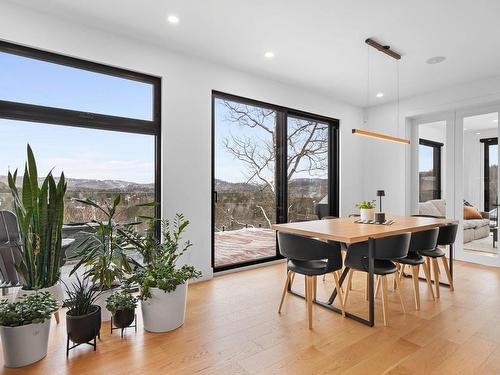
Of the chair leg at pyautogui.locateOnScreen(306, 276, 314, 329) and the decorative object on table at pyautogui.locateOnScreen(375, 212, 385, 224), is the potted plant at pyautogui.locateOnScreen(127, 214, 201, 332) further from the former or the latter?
the decorative object on table at pyautogui.locateOnScreen(375, 212, 385, 224)

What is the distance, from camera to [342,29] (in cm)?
320

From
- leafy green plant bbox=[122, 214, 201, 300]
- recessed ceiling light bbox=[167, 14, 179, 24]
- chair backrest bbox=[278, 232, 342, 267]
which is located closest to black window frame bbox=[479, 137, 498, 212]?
chair backrest bbox=[278, 232, 342, 267]

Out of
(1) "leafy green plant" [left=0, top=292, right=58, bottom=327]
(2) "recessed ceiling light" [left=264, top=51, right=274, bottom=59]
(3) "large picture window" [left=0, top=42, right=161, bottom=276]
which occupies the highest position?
(2) "recessed ceiling light" [left=264, top=51, right=274, bottom=59]

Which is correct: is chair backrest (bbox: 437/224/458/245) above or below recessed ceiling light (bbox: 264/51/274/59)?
below

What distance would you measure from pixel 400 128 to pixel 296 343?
15.2ft

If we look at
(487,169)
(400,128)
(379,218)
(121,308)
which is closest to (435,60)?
(400,128)

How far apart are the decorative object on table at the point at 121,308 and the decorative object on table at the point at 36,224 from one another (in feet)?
1.25

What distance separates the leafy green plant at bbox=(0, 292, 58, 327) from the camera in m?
2.01

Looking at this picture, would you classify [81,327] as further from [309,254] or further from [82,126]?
[82,126]

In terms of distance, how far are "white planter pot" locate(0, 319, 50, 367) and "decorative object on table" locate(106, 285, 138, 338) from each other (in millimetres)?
472

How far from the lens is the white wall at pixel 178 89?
9.71 feet

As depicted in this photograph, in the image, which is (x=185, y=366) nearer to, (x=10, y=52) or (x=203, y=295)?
(x=203, y=295)

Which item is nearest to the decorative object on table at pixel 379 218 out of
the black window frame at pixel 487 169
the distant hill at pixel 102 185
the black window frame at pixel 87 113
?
the black window frame at pixel 87 113

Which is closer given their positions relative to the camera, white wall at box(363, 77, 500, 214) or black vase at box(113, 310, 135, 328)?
black vase at box(113, 310, 135, 328)
